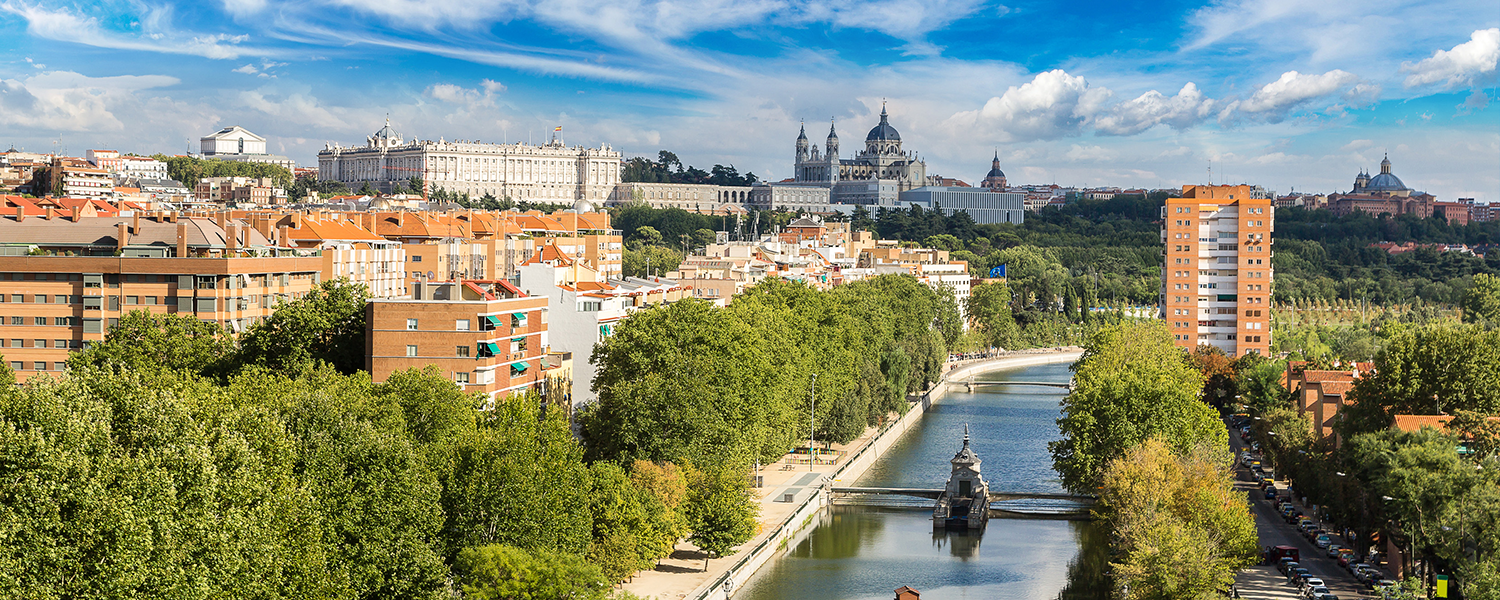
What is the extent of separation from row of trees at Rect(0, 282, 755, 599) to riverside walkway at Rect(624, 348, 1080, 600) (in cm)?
70

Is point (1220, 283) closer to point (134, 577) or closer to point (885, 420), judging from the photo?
point (885, 420)

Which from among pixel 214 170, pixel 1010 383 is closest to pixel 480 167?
pixel 214 170

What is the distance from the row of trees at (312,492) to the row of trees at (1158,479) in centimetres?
874

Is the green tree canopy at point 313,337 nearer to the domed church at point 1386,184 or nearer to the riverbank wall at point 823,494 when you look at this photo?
the riverbank wall at point 823,494

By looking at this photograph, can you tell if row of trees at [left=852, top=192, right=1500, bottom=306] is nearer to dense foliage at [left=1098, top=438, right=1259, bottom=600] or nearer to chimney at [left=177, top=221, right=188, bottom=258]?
dense foliage at [left=1098, top=438, right=1259, bottom=600]

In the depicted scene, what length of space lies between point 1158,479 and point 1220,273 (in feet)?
144

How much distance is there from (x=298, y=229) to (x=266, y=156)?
450 ft

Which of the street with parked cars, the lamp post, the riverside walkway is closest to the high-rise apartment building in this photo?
the riverside walkway

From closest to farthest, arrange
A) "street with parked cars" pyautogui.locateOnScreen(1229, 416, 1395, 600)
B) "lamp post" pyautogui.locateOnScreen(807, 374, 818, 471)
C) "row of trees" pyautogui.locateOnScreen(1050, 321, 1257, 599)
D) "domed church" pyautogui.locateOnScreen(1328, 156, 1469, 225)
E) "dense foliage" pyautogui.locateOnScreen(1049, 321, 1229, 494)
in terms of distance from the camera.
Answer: "row of trees" pyautogui.locateOnScreen(1050, 321, 1257, 599) < "street with parked cars" pyautogui.locateOnScreen(1229, 416, 1395, 600) < "dense foliage" pyautogui.locateOnScreen(1049, 321, 1229, 494) < "lamp post" pyautogui.locateOnScreen(807, 374, 818, 471) < "domed church" pyautogui.locateOnScreen(1328, 156, 1469, 225)

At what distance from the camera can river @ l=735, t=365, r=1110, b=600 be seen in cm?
3609

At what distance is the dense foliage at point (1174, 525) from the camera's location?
30.9 metres

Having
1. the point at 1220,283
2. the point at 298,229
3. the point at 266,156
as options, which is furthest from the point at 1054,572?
the point at 266,156

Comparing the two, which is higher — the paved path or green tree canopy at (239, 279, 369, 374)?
green tree canopy at (239, 279, 369, 374)

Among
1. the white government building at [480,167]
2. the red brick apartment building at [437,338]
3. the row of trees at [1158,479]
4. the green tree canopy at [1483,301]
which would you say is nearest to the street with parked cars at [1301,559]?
the row of trees at [1158,479]
